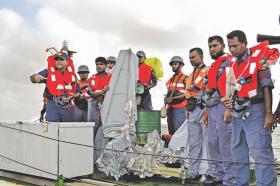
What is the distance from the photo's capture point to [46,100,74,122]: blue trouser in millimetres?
5613

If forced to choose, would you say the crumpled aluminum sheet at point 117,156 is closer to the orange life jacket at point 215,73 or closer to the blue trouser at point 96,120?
the blue trouser at point 96,120

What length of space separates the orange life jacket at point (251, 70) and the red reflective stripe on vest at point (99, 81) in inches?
112

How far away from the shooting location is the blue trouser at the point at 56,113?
18.4 feet

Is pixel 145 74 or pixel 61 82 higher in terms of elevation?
pixel 145 74

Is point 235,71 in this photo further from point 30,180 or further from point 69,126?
point 30,180

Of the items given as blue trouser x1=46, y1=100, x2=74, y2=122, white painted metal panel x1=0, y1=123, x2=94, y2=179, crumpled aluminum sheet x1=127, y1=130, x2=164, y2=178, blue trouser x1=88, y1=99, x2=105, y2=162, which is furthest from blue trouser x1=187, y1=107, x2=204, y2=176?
blue trouser x1=46, y1=100, x2=74, y2=122

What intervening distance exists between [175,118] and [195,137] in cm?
98

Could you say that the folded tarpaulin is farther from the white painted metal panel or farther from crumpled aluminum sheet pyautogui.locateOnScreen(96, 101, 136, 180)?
the white painted metal panel

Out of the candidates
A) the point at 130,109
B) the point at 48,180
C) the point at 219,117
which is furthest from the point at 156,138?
the point at 48,180

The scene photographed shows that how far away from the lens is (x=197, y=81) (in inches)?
194

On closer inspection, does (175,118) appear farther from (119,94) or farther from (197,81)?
(197,81)

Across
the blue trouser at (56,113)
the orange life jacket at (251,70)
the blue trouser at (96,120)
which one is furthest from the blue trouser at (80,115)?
the orange life jacket at (251,70)

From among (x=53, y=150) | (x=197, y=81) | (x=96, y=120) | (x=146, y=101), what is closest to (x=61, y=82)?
(x=96, y=120)

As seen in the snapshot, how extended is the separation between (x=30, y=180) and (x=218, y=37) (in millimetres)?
3198
